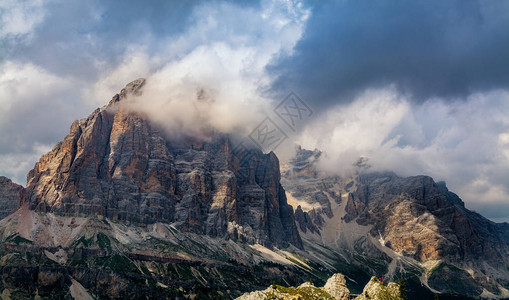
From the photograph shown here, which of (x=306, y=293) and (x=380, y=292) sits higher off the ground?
(x=380, y=292)

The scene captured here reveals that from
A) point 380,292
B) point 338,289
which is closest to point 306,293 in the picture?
point 338,289

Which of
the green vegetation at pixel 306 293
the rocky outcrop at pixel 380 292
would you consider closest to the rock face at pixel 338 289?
the green vegetation at pixel 306 293

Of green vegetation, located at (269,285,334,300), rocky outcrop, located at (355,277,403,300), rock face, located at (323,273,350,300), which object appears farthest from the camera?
rock face, located at (323,273,350,300)

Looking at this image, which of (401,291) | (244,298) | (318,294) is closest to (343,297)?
(318,294)

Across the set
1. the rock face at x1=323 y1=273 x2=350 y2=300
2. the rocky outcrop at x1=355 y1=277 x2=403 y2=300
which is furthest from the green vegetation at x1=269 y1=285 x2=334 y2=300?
the rocky outcrop at x1=355 y1=277 x2=403 y2=300

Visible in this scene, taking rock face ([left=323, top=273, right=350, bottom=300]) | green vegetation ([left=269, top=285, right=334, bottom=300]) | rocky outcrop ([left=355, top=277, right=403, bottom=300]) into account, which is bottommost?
green vegetation ([left=269, top=285, right=334, bottom=300])

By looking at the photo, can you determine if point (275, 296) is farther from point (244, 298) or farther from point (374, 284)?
point (374, 284)

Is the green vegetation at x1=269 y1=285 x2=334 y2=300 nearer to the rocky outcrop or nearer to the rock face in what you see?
the rock face

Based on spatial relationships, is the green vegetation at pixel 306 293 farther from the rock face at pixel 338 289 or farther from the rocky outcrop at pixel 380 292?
the rocky outcrop at pixel 380 292

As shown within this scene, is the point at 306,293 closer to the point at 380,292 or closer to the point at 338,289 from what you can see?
the point at 338,289

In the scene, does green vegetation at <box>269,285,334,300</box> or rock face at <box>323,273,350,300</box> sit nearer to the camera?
green vegetation at <box>269,285,334,300</box>

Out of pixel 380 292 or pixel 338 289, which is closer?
pixel 380 292

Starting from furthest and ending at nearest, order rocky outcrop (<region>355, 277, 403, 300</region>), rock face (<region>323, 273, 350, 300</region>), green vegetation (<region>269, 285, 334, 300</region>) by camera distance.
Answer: rock face (<region>323, 273, 350, 300</region>) → green vegetation (<region>269, 285, 334, 300</region>) → rocky outcrop (<region>355, 277, 403, 300</region>)

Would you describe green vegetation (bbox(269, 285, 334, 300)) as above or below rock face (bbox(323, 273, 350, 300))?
below
